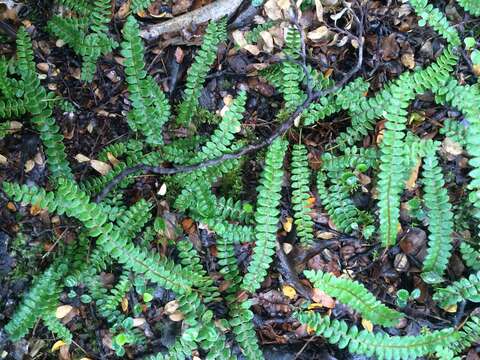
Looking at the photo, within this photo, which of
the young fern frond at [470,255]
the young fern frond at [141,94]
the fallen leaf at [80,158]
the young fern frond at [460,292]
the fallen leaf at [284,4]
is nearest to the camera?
the young fern frond at [460,292]

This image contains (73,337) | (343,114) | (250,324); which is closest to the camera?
(250,324)

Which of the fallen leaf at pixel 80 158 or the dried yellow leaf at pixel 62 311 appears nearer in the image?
the dried yellow leaf at pixel 62 311

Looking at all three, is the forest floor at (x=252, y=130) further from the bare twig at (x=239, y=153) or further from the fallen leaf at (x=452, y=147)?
the bare twig at (x=239, y=153)

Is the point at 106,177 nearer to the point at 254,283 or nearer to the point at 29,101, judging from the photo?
the point at 29,101

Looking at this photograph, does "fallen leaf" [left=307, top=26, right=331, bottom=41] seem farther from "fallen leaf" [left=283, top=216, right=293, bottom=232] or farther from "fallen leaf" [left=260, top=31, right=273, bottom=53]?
"fallen leaf" [left=283, top=216, right=293, bottom=232]

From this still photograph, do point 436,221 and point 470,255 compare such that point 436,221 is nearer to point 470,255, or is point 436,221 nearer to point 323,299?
point 470,255

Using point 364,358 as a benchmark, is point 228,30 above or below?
above

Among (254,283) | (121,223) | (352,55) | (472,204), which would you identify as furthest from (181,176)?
(472,204)

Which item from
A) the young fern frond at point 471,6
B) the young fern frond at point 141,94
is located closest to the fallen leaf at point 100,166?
the young fern frond at point 141,94
